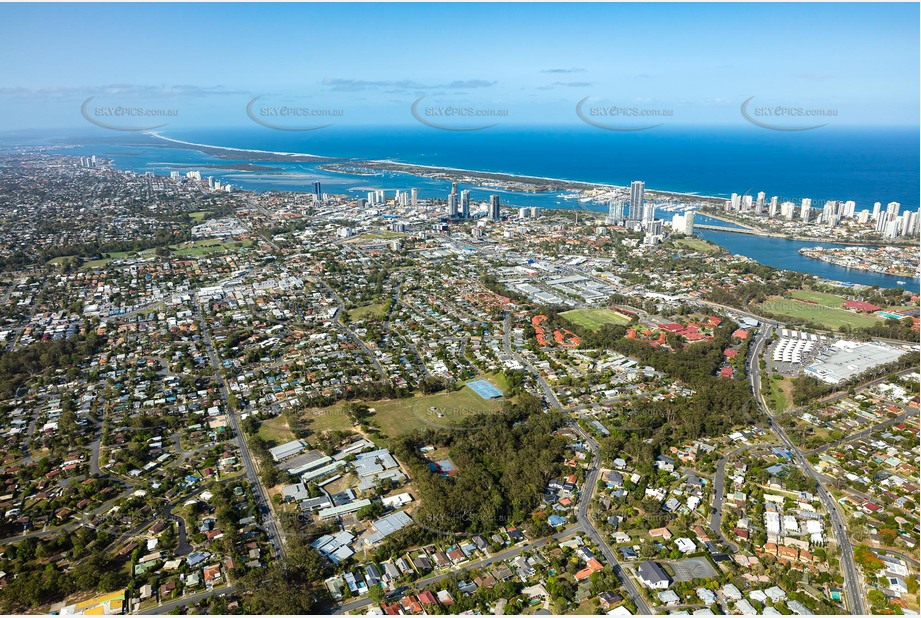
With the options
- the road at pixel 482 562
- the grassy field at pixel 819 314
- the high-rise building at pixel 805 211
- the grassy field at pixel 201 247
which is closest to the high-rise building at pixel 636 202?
the high-rise building at pixel 805 211

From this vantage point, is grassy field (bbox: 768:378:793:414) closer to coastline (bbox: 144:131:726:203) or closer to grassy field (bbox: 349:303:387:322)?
grassy field (bbox: 349:303:387:322)

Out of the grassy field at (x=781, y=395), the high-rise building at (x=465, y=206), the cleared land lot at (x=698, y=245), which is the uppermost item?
the high-rise building at (x=465, y=206)

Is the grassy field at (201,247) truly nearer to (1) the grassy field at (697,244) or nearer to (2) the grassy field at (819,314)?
(1) the grassy field at (697,244)

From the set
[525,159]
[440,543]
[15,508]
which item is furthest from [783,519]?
[525,159]

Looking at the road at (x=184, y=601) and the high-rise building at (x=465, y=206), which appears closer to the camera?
the road at (x=184, y=601)

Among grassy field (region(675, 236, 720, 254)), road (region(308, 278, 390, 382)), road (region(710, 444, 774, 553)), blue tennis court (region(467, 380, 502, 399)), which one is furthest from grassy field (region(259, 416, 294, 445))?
grassy field (region(675, 236, 720, 254))

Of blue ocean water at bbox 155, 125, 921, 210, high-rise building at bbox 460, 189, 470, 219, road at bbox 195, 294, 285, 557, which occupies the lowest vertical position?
road at bbox 195, 294, 285, 557

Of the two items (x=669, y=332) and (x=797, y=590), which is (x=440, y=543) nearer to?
(x=797, y=590)
